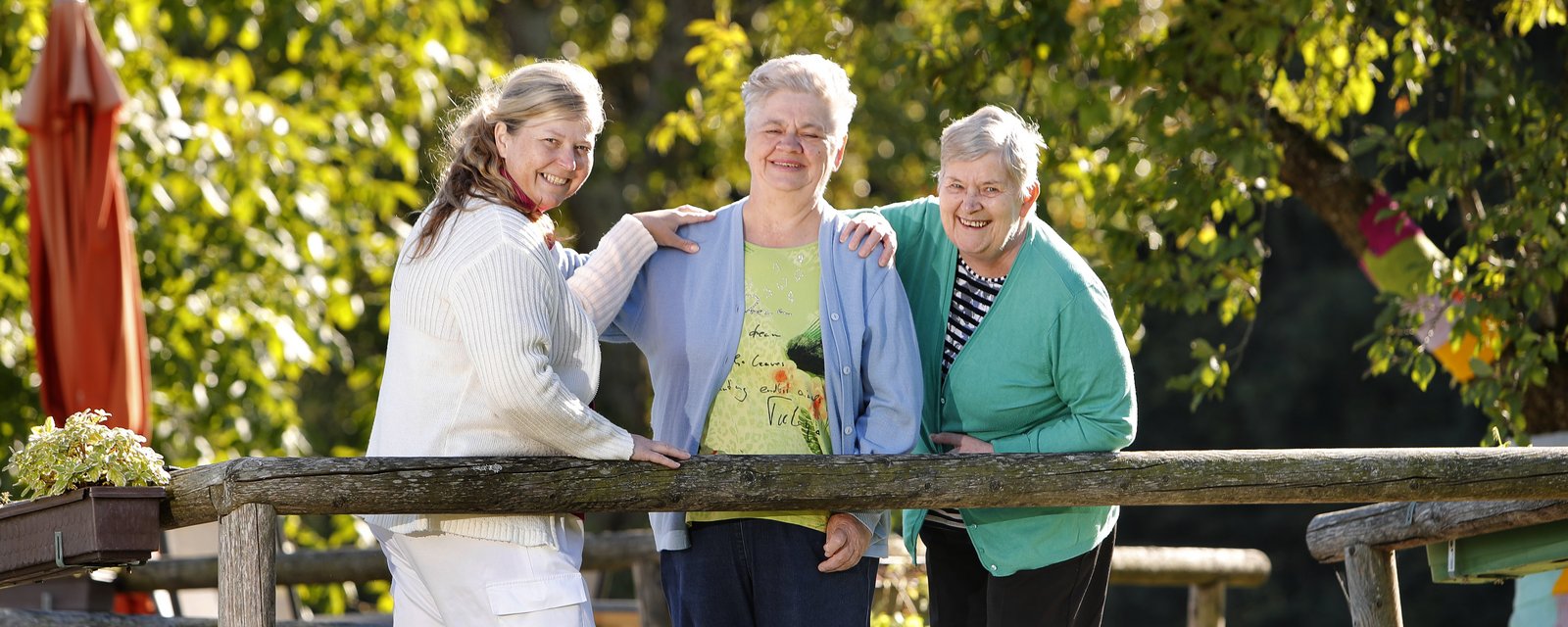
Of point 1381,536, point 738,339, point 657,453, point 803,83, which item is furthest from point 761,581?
point 1381,536

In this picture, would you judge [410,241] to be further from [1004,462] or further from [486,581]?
[1004,462]

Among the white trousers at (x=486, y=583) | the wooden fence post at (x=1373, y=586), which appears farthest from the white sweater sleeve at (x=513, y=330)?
the wooden fence post at (x=1373, y=586)

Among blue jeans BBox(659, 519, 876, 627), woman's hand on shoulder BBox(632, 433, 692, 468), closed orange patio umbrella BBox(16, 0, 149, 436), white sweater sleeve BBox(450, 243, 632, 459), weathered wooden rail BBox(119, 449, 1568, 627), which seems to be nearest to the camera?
white sweater sleeve BBox(450, 243, 632, 459)

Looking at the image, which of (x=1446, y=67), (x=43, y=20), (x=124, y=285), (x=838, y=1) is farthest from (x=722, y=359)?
(x=43, y=20)

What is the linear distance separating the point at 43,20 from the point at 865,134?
6.24m

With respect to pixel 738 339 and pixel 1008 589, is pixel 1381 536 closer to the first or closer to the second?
pixel 1008 589

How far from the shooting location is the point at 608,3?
1288 centimetres

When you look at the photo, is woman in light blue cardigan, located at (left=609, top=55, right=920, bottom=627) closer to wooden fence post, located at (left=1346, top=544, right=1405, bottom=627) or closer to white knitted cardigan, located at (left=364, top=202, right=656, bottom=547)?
white knitted cardigan, located at (left=364, top=202, right=656, bottom=547)

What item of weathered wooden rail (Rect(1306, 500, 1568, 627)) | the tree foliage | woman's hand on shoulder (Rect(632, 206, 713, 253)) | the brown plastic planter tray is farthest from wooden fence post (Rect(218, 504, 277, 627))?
the tree foliage

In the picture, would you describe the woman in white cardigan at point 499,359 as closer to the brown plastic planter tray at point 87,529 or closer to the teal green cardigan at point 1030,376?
the brown plastic planter tray at point 87,529

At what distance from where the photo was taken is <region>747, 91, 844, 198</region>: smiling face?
11.1 ft

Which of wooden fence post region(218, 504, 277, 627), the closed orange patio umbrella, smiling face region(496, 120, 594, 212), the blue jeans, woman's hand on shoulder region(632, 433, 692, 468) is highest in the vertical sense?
the closed orange patio umbrella

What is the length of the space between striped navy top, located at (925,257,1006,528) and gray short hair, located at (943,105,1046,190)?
232 millimetres

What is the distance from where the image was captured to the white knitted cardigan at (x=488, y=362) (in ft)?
9.73
